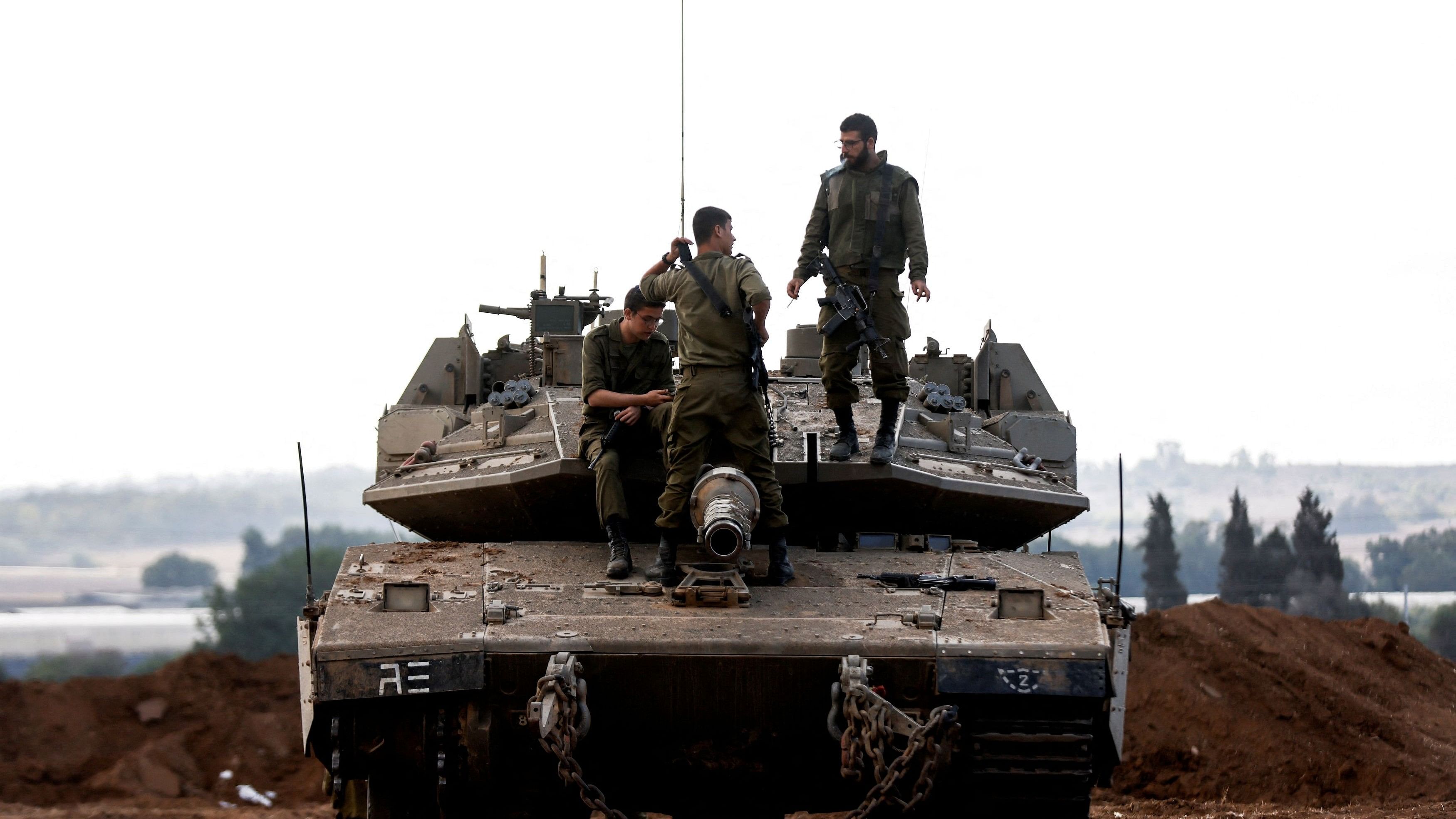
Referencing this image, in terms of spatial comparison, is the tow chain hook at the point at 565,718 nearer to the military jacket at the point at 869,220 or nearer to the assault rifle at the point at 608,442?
the assault rifle at the point at 608,442

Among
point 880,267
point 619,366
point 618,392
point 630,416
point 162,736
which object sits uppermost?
point 880,267

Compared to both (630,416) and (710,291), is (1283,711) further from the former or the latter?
(710,291)

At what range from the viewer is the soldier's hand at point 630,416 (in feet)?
27.5

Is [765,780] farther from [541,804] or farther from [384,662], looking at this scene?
[384,662]

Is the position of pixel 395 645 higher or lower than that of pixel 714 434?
lower

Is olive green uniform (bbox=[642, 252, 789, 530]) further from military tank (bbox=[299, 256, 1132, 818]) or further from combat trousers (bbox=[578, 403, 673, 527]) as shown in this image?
military tank (bbox=[299, 256, 1132, 818])

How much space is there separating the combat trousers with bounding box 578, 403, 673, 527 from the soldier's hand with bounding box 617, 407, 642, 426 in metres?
0.05

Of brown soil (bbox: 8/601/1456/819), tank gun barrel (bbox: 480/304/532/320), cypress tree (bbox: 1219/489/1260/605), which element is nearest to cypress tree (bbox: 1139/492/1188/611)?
cypress tree (bbox: 1219/489/1260/605)

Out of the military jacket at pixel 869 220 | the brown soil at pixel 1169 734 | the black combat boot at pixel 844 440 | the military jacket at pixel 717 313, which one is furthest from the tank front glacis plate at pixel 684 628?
the brown soil at pixel 1169 734

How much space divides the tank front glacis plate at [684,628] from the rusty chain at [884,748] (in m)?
0.23

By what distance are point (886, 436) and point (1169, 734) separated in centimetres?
567

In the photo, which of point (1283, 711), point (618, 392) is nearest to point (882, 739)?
point (618, 392)

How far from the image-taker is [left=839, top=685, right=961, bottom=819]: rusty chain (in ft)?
21.3

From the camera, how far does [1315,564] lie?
89.2 ft
